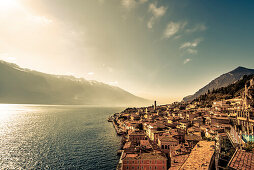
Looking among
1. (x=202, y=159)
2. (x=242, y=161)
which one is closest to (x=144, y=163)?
(x=202, y=159)

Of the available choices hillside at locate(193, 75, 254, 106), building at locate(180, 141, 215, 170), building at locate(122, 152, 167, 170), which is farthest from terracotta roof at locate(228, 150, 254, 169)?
hillside at locate(193, 75, 254, 106)

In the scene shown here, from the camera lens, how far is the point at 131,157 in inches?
1353

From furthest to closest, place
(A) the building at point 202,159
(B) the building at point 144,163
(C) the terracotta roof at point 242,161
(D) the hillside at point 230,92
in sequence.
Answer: (D) the hillside at point 230,92 → (B) the building at point 144,163 → (A) the building at point 202,159 → (C) the terracotta roof at point 242,161

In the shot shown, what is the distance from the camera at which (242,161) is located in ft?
31.9

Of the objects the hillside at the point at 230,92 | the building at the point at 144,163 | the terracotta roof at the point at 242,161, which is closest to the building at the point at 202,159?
the terracotta roof at the point at 242,161

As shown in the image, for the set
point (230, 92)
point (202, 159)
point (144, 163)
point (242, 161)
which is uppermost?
point (230, 92)

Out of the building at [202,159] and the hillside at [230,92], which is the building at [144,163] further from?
the hillside at [230,92]

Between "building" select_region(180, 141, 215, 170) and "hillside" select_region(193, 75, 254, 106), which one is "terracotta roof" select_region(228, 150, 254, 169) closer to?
"building" select_region(180, 141, 215, 170)

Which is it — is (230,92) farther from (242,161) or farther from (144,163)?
(242,161)

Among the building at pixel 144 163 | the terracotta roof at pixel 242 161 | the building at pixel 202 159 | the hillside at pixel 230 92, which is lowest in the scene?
the building at pixel 144 163

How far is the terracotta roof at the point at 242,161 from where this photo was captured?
9234 mm

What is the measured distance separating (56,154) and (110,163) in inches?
866

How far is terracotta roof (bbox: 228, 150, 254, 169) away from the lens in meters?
9.23

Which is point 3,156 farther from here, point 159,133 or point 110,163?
point 159,133
